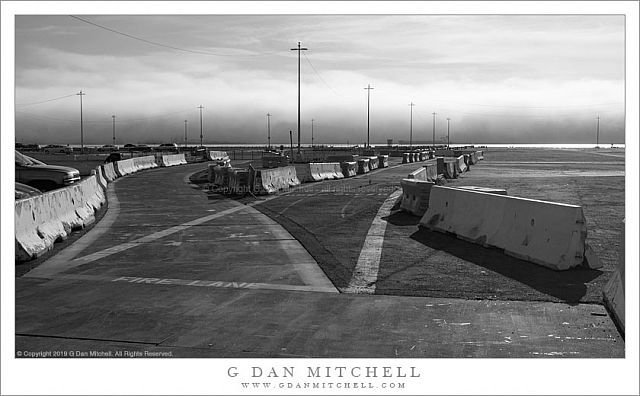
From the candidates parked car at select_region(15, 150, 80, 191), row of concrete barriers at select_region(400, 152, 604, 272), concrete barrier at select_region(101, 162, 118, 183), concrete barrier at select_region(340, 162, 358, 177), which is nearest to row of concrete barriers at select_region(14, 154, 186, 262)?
parked car at select_region(15, 150, 80, 191)

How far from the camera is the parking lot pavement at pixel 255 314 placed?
6.45m

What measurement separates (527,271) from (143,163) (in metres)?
38.8

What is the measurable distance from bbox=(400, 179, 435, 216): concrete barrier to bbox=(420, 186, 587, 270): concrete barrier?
1.97 metres

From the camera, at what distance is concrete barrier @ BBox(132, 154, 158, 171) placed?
4341 centimetres

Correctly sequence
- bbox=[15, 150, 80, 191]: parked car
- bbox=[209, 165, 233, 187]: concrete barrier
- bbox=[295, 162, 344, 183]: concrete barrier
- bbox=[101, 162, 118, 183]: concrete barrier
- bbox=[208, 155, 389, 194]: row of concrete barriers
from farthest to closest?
bbox=[101, 162, 118, 183]: concrete barrier < bbox=[295, 162, 344, 183]: concrete barrier < bbox=[209, 165, 233, 187]: concrete barrier < bbox=[208, 155, 389, 194]: row of concrete barriers < bbox=[15, 150, 80, 191]: parked car

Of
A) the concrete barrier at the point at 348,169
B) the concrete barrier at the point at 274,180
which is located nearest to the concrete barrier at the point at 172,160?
the concrete barrier at the point at 348,169

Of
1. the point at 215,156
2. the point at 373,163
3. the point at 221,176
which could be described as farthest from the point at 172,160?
the point at 221,176

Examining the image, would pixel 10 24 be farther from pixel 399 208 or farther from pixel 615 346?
pixel 399 208

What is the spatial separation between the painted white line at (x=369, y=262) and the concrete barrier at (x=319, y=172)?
1488 cm

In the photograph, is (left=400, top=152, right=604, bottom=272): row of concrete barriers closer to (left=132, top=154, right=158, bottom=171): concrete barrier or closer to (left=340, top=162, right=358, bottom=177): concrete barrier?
(left=340, top=162, right=358, bottom=177): concrete barrier

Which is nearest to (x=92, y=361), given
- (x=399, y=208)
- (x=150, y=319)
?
(x=150, y=319)

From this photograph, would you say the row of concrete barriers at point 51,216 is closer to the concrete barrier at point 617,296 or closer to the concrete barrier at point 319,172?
the concrete barrier at point 617,296

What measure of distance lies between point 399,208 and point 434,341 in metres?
12.2

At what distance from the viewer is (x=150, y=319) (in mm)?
7402
